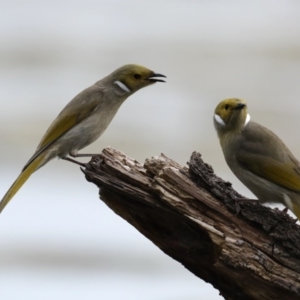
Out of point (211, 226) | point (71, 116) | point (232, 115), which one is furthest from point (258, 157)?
point (71, 116)

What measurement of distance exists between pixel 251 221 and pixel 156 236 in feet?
2.36

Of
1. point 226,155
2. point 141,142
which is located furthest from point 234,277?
point 141,142

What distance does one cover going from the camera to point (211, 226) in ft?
20.7

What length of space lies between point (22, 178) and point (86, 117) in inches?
34.3

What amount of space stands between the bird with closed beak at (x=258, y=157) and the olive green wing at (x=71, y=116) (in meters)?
1.18

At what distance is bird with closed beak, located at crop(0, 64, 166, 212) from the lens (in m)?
8.20

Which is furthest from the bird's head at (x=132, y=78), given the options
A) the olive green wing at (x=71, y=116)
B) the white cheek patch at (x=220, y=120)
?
the white cheek patch at (x=220, y=120)

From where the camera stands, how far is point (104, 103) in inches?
333

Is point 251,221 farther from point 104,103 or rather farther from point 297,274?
point 104,103

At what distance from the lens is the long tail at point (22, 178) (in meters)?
7.79

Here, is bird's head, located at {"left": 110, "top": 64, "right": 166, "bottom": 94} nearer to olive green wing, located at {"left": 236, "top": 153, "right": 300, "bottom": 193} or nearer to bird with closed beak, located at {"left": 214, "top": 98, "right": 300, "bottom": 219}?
bird with closed beak, located at {"left": 214, "top": 98, "right": 300, "bottom": 219}

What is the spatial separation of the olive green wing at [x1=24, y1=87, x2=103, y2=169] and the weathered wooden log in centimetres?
154

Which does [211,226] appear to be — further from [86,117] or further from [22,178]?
[86,117]

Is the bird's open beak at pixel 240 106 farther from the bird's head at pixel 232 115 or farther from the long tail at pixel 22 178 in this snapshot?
the long tail at pixel 22 178
